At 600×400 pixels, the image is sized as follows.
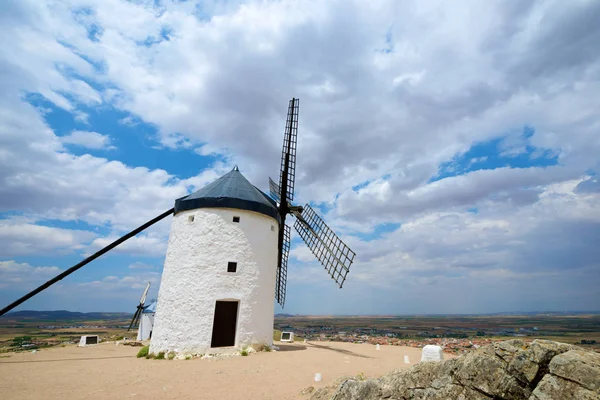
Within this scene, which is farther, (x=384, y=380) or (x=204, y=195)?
(x=204, y=195)

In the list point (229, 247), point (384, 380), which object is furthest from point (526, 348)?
point (229, 247)

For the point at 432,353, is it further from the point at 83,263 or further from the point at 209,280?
the point at 83,263

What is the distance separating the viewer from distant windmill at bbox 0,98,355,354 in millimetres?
12172

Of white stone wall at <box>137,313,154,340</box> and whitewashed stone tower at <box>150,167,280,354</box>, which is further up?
A: whitewashed stone tower at <box>150,167,280,354</box>

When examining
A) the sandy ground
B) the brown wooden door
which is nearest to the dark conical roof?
the brown wooden door

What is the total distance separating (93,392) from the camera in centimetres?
754

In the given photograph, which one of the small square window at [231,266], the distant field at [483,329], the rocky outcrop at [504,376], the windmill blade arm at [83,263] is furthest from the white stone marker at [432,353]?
the windmill blade arm at [83,263]

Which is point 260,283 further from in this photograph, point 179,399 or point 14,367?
point 14,367

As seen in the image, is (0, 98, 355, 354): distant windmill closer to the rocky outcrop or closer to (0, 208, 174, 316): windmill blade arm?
(0, 208, 174, 316): windmill blade arm

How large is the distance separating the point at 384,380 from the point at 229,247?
9.63 metres

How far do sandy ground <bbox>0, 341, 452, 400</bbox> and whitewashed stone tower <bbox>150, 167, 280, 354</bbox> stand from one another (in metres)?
1.05

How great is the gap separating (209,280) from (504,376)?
1094 centimetres

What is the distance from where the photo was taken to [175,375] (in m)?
9.07

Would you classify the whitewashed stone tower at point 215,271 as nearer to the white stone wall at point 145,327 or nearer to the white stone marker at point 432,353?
the white stone marker at point 432,353
